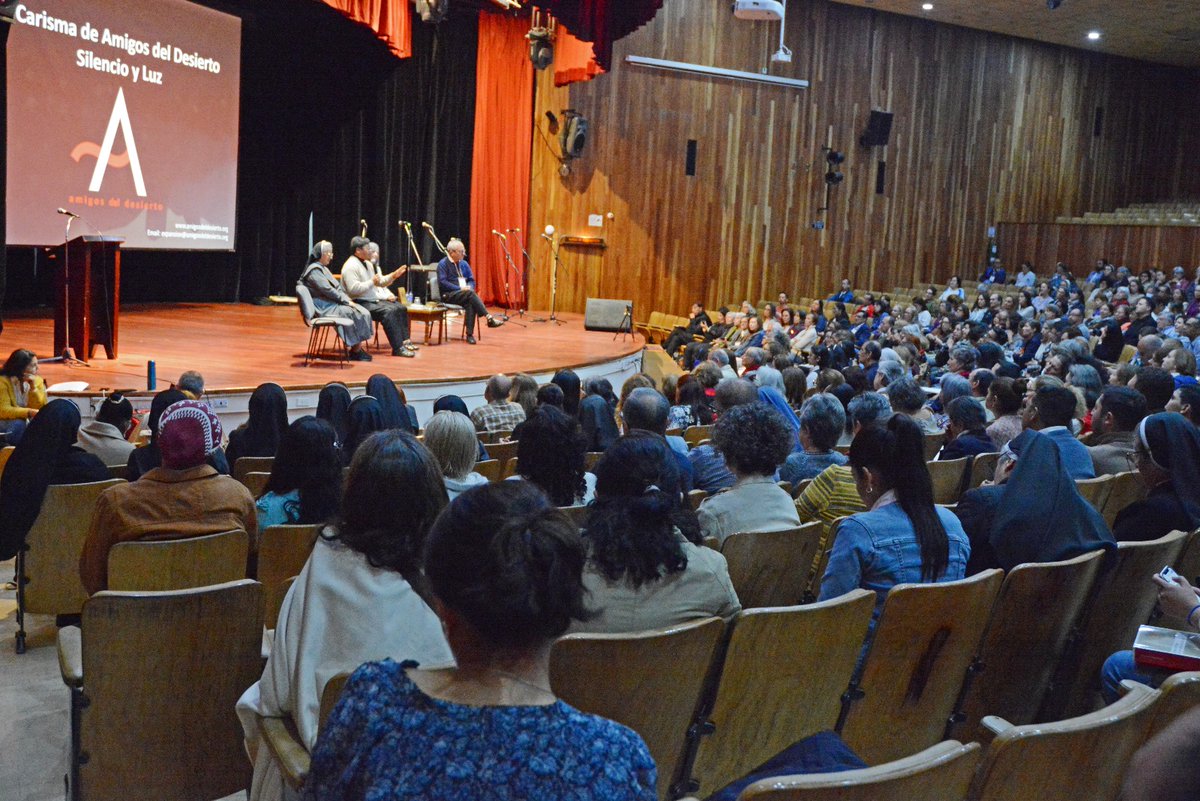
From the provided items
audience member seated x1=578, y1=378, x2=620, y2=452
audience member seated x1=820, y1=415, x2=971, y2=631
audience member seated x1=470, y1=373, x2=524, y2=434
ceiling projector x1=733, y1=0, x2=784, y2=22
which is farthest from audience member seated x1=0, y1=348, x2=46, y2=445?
ceiling projector x1=733, y1=0, x2=784, y2=22

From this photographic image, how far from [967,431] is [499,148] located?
11838mm

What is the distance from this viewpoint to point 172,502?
2.88 metres

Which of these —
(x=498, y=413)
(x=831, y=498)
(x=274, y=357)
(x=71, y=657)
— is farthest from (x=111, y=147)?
(x=71, y=657)

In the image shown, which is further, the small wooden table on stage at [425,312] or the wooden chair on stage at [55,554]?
the small wooden table on stage at [425,312]

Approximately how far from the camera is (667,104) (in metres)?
15.7

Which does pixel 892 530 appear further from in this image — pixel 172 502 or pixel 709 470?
pixel 172 502

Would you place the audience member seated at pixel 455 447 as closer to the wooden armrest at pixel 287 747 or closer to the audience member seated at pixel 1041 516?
the wooden armrest at pixel 287 747

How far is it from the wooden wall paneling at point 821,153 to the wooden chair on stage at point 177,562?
13038 millimetres

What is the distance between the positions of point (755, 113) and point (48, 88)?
10.1 metres

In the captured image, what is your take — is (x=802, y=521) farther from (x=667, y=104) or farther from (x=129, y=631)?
(x=667, y=104)

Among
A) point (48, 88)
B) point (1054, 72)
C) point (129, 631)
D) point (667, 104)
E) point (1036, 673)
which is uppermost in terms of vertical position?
point (1054, 72)

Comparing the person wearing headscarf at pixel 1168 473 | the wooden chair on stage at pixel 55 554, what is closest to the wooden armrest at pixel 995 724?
the person wearing headscarf at pixel 1168 473

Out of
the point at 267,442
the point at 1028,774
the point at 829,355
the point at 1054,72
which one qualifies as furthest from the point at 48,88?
the point at 1054,72

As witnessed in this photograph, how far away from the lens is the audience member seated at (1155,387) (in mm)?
4871
